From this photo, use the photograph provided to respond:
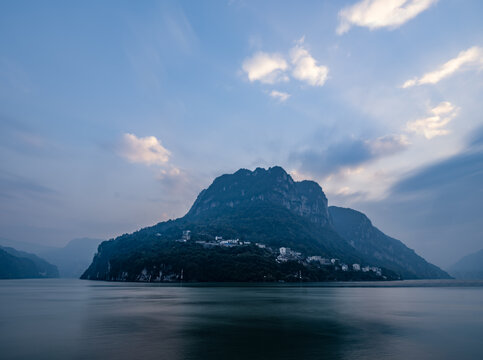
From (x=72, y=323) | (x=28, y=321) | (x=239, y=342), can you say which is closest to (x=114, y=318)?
(x=72, y=323)

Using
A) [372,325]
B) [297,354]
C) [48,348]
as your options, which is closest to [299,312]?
[372,325]

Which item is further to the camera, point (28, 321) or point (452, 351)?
point (28, 321)

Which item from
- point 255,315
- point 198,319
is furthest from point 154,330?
point 255,315

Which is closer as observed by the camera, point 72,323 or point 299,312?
point 72,323

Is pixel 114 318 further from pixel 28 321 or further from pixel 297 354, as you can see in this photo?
pixel 297 354

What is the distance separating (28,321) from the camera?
49344 millimetres

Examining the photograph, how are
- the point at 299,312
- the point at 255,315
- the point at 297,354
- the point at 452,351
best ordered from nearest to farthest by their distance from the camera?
the point at 297,354
the point at 452,351
the point at 255,315
the point at 299,312

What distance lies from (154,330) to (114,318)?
13998 mm

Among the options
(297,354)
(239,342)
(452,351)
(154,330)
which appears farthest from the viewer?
(154,330)

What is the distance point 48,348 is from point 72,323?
17.2 m

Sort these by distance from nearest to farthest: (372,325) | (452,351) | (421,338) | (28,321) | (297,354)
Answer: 1. (297,354)
2. (452,351)
3. (421,338)
4. (372,325)
5. (28,321)

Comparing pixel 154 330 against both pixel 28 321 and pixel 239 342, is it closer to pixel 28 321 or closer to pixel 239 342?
pixel 239 342

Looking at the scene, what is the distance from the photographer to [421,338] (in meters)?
37.2

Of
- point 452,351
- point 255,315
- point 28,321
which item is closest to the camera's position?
point 452,351
